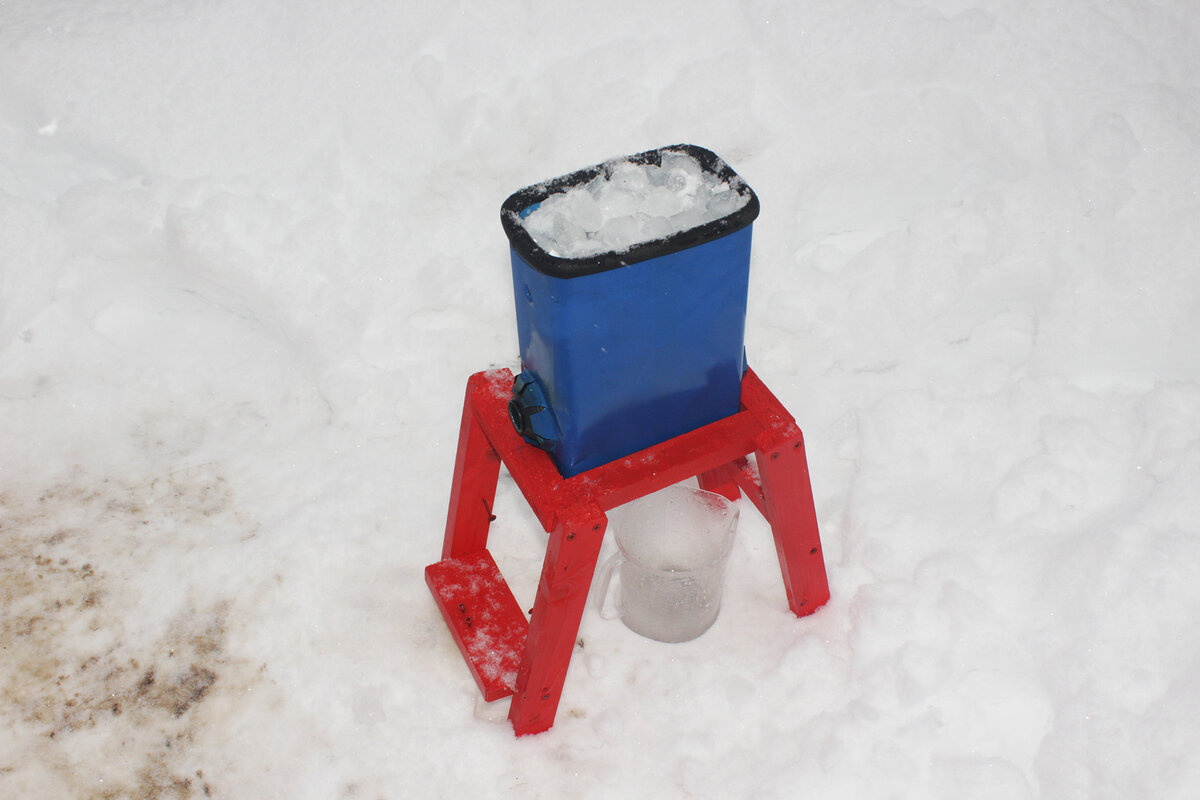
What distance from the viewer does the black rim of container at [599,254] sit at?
5.19 feet

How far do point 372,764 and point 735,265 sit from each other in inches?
47.8

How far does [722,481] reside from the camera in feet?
7.74

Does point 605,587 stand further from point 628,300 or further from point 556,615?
point 628,300

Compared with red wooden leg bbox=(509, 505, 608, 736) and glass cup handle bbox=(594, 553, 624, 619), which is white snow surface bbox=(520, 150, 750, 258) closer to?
red wooden leg bbox=(509, 505, 608, 736)

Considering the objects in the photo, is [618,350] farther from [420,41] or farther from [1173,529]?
[420,41]

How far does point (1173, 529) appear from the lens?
7.09 ft

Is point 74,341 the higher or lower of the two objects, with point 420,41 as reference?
lower

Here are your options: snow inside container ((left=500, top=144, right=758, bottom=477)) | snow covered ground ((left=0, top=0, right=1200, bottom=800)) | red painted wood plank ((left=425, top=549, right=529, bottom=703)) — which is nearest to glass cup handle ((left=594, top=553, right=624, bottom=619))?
snow covered ground ((left=0, top=0, right=1200, bottom=800))

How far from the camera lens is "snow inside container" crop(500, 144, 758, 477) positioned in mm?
1638

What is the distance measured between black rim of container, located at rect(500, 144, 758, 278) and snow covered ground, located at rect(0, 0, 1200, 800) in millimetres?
958

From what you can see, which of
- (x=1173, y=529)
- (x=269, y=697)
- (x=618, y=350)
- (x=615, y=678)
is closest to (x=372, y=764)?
(x=269, y=697)

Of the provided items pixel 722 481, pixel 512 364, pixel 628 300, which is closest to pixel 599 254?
pixel 628 300

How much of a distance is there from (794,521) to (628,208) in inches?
29.0

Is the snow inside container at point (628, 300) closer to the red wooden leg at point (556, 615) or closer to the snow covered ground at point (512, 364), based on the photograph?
the red wooden leg at point (556, 615)
